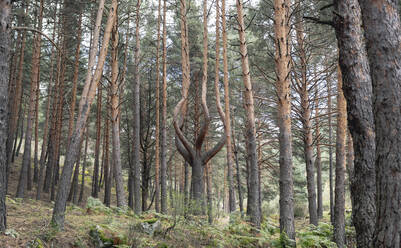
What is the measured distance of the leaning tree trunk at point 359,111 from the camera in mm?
4062

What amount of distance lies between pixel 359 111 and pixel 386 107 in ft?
3.88

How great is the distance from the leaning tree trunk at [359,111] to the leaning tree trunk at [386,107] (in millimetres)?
1079

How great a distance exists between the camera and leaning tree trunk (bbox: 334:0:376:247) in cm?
406

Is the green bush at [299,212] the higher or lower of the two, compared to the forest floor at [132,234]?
lower

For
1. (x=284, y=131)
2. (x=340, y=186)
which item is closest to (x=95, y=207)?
(x=284, y=131)

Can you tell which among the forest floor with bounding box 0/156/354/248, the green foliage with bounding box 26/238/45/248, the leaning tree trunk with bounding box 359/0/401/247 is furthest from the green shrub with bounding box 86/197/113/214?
the leaning tree trunk with bounding box 359/0/401/247

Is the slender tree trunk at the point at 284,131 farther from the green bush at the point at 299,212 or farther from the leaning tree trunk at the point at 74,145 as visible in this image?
the green bush at the point at 299,212

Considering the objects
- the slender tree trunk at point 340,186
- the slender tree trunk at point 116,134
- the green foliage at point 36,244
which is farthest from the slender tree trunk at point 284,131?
the slender tree trunk at point 116,134

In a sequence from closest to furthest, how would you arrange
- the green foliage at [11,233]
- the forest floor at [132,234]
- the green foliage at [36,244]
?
1. the green foliage at [36,244]
2. the green foliage at [11,233]
3. the forest floor at [132,234]

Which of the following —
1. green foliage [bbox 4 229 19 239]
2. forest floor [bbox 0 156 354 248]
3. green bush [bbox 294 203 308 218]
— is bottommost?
green bush [bbox 294 203 308 218]

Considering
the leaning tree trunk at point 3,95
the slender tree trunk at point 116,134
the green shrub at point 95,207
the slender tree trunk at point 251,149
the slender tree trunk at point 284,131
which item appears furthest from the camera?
the slender tree trunk at point 116,134

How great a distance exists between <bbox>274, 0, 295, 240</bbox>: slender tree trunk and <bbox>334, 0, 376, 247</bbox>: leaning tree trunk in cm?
211

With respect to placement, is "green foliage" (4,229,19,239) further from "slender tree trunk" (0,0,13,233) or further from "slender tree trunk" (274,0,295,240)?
"slender tree trunk" (274,0,295,240)

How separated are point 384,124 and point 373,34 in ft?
3.46
